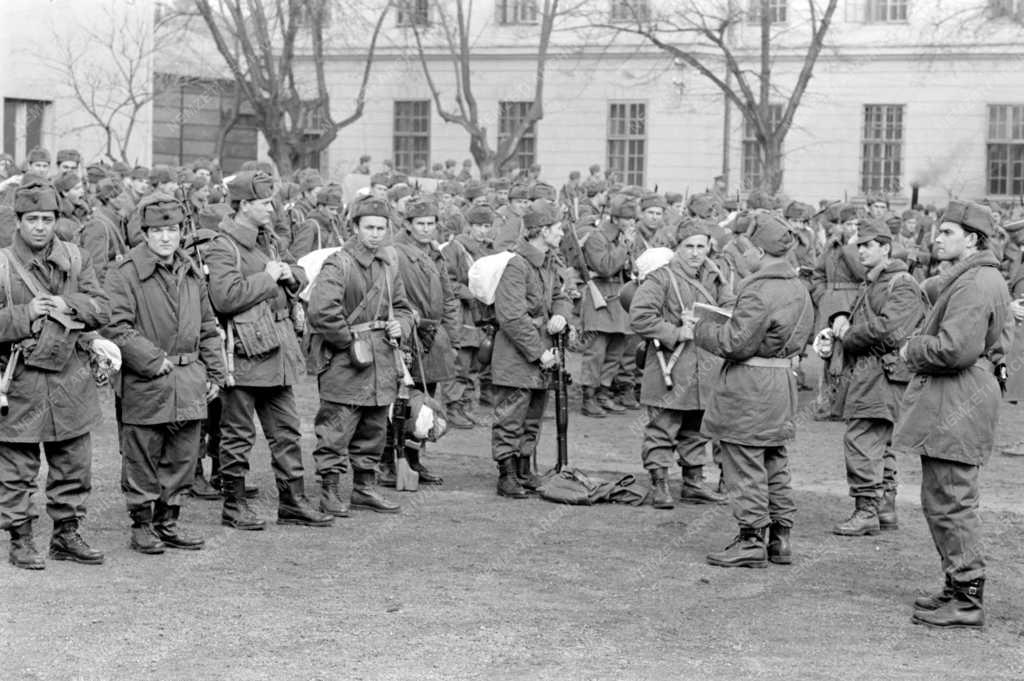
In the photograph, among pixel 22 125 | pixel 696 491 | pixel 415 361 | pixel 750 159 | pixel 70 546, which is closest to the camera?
pixel 70 546

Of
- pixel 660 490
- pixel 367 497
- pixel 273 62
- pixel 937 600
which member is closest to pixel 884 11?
pixel 273 62

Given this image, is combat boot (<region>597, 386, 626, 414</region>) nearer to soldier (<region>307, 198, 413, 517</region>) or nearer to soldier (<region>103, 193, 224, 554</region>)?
soldier (<region>307, 198, 413, 517</region>)

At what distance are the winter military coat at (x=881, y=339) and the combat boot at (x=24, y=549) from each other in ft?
15.3

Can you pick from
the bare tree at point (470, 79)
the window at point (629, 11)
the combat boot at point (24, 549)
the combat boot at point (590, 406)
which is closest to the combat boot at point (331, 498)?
the combat boot at point (24, 549)

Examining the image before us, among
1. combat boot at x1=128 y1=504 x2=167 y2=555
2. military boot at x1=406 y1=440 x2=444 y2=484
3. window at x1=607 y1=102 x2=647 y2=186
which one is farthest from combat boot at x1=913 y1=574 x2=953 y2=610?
window at x1=607 y1=102 x2=647 y2=186

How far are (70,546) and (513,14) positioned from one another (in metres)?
31.0

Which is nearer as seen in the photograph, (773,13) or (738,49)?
(738,49)

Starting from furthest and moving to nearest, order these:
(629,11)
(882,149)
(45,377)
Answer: (882,149) < (629,11) < (45,377)

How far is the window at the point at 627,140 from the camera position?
3794cm

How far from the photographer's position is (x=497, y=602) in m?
7.80

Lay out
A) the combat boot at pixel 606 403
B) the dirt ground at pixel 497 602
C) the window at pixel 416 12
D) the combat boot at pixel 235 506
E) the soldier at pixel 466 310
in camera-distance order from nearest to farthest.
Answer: the dirt ground at pixel 497 602 → the combat boot at pixel 235 506 → the soldier at pixel 466 310 → the combat boot at pixel 606 403 → the window at pixel 416 12

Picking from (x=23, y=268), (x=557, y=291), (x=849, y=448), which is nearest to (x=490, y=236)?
(x=557, y=291)

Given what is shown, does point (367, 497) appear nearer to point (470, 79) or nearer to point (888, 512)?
point (888, 512)

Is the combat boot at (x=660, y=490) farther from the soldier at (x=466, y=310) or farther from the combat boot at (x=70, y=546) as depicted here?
the combat boot at (x=70, y=546)
